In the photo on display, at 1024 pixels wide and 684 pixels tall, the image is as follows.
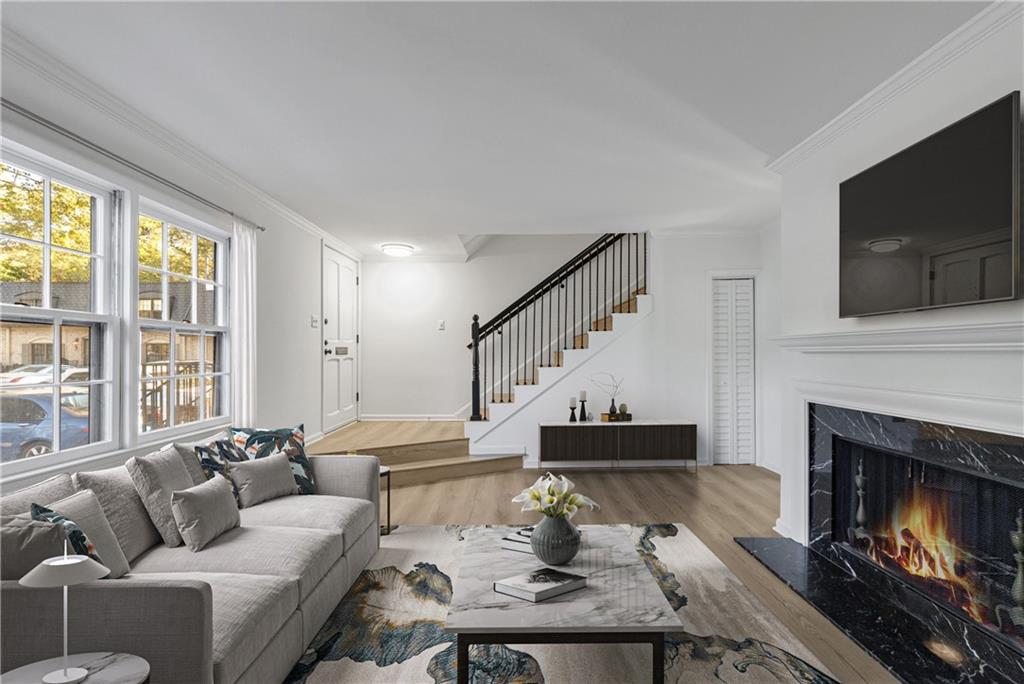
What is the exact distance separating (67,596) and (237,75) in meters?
2.33

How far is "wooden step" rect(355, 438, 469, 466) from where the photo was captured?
20.6 ft

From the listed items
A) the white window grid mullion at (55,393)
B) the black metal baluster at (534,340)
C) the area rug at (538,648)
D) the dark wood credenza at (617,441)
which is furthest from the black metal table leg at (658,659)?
the black metal baluster at (534,340)

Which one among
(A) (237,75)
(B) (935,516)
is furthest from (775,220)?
(A) (237,75)

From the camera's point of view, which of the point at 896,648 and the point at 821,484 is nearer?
the point at 896,648

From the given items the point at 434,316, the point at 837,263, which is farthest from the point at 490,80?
the point at 434,316

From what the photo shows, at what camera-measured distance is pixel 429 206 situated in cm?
557

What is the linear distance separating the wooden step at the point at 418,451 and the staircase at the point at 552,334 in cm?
20

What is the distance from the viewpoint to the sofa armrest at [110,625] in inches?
72.1

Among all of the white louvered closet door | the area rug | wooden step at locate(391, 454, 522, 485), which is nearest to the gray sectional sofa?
the area rug

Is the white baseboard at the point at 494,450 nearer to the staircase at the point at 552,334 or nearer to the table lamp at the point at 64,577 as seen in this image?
the staircase at the point at 552,334

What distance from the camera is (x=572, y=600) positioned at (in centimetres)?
239

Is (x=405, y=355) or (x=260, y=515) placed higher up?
(x=405, y=355)

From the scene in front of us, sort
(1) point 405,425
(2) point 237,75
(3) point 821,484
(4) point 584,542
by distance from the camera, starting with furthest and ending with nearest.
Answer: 1. (1) point 405,425
2. (3) point 821,484
3. (4) point 584,542
4. (2) point 237,75

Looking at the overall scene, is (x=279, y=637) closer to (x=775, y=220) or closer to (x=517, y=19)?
(x=517, y=19)
